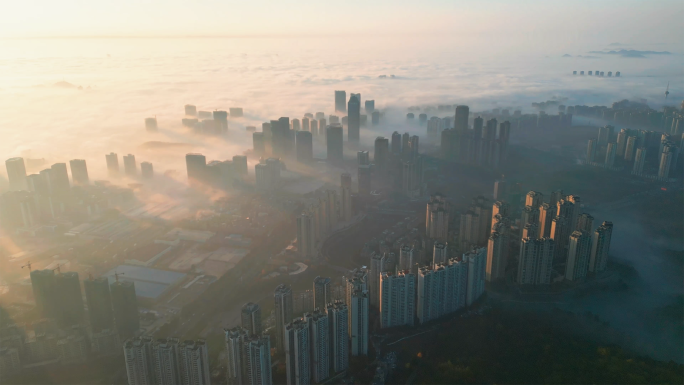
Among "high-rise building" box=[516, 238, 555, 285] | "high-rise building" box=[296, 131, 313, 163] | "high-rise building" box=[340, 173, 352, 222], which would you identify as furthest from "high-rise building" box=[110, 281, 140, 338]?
"high-rise building" box=[296, 131, 313, 163]

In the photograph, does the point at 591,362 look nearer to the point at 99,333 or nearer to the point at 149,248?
the point at 99,333

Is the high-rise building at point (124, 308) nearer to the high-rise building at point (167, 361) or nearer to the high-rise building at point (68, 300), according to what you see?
the high-rise building at point (68, 300)

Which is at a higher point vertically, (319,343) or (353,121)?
(353,121)

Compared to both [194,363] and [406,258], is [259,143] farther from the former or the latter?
[194,363]

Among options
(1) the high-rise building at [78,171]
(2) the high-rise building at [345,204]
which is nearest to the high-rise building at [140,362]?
(2) the high-rise building at [345,204]

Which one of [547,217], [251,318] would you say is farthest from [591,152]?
[251,318]
